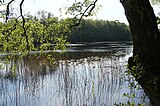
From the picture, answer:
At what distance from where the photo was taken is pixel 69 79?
1166 cm

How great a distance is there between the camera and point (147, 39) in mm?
2482

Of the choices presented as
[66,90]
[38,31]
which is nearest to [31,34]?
[38,31]

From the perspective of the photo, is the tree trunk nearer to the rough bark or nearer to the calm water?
the rough bark

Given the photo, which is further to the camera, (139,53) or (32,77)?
(32,77)

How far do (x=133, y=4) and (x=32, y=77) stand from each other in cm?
1087


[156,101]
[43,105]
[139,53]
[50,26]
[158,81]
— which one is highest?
[50,26]

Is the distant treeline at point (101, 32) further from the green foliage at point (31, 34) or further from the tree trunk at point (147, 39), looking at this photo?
the tree trunk at point (147, 39)

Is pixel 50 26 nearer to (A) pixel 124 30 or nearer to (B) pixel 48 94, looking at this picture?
(B) pixel 48 94

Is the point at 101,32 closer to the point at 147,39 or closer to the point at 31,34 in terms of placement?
the point at 31,34

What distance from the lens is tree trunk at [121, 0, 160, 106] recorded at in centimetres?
248

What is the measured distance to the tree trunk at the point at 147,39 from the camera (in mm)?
2479

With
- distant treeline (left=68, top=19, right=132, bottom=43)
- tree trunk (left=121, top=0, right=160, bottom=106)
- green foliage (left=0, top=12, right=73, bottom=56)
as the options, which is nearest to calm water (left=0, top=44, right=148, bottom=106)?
green foliage (left=0, top=12, right=73, bottom=56)

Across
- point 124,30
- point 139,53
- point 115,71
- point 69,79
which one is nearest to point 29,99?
point 69,79

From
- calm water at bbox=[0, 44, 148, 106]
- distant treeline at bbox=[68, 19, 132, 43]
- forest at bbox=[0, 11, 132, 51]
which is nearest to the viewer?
forest at bbox=[0, 11, 132, 51]
